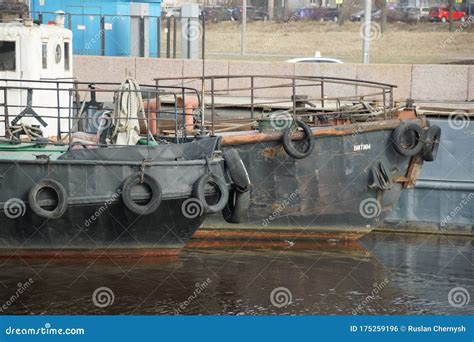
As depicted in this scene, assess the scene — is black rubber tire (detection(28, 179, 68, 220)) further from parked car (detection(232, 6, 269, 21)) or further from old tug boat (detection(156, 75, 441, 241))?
parked car (detection(232, 6, 269, 21))

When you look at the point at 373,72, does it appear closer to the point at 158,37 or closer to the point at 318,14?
the point at 158,37

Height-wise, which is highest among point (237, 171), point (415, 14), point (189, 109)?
point (415, 14)

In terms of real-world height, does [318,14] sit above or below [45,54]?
below

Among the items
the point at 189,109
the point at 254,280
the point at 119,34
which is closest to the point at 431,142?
the point at 189,109

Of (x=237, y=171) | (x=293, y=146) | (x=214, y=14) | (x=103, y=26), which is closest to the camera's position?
(x=237, y=171)

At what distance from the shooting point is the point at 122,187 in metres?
12.5

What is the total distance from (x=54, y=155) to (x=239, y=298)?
9.49 feet

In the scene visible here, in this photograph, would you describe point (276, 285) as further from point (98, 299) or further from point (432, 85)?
point (432, 85)

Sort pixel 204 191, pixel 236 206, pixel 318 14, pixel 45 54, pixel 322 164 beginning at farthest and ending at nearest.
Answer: pixel 318 14, pixel 322 164, pixel 45 54, pixel 236 206, pixel 204 191

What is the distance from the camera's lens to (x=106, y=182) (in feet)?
41.1

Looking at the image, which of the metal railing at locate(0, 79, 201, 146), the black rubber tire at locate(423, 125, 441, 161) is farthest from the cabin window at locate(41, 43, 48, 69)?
the black rubber tire at locate(423, 125, 441, 161)

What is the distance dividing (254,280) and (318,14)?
33.9m

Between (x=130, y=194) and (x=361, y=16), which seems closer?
(x=130, y=194)

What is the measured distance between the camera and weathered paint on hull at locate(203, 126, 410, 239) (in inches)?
556
